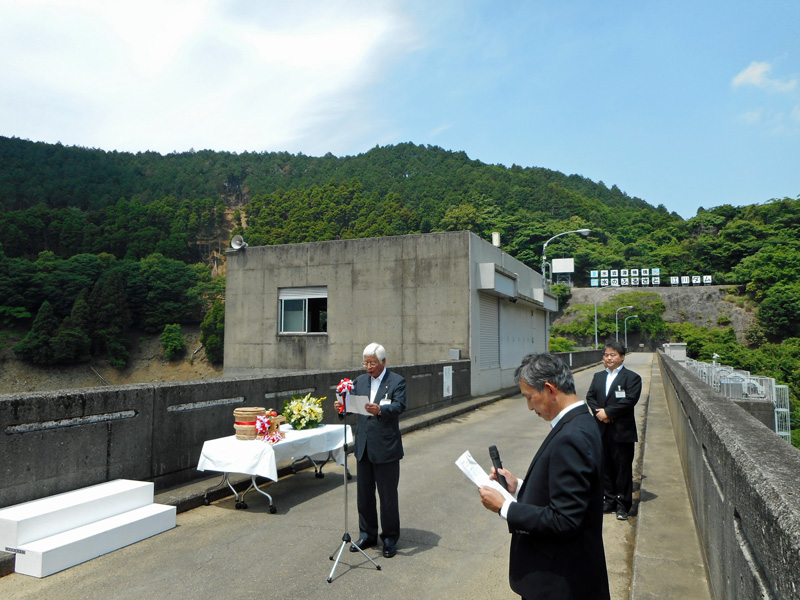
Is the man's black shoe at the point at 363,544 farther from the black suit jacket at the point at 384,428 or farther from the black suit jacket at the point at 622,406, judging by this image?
the black suit jacket at the point at 622,406

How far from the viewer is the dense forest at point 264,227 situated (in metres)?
98.5

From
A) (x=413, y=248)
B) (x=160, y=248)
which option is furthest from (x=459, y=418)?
(x=160, y=248)

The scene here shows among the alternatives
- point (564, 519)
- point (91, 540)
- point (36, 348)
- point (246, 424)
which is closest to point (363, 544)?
point (246, 424)


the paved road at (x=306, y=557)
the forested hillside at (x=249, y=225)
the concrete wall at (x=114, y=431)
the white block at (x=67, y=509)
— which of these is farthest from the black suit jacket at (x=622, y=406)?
the forested hillside at (x=249, y=225)

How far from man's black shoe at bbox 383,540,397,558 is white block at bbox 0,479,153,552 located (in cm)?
291

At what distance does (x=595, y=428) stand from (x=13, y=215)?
142 metres

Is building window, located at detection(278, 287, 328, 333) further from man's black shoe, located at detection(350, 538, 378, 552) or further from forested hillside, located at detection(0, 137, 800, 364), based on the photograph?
forested hillside, located at detection(0, 137, 800, 364)

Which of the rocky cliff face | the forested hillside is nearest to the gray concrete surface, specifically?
the forested hillside

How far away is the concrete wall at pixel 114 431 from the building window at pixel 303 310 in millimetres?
15720

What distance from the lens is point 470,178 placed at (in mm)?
145750

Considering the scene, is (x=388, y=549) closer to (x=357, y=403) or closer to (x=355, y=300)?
(x=357, y=403)

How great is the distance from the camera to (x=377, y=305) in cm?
2288

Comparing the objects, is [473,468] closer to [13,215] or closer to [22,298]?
[22,298]

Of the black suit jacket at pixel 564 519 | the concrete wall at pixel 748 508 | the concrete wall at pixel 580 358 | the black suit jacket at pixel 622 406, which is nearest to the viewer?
the concrete wall at pixel 748 508
